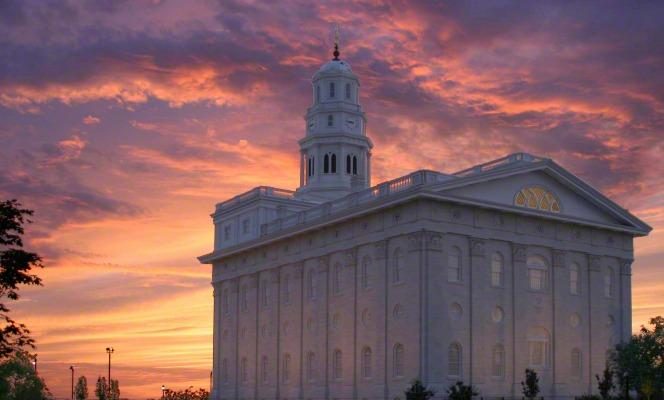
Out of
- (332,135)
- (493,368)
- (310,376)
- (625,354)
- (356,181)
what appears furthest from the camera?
(332,135)

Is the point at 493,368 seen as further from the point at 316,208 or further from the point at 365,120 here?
the point at 365,120

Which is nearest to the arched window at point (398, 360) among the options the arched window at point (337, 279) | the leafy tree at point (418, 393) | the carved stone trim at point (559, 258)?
Result: the leafy tree at point (418, 393)

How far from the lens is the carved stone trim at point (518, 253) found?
63.7m

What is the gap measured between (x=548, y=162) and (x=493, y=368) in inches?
533

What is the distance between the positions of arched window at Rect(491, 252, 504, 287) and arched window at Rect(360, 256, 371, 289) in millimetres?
7731

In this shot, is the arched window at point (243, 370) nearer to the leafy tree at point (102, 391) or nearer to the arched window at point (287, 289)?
the arched window at point (287, 289)

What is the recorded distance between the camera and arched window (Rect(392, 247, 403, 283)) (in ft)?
202

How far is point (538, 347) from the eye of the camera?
64688 millimetres

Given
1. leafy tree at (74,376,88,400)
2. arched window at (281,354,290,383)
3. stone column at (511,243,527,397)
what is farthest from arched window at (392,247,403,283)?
leafy tree at (74,376,88,400)

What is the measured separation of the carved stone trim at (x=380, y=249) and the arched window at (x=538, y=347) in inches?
409

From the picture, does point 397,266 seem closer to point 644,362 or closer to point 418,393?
point 418,393

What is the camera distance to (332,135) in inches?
3342

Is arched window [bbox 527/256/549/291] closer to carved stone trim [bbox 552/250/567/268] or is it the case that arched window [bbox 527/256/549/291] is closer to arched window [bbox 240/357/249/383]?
carved stone trim [bbox 552/250/567/268]

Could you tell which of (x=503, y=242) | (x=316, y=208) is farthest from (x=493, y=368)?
(x=316, y=208)
